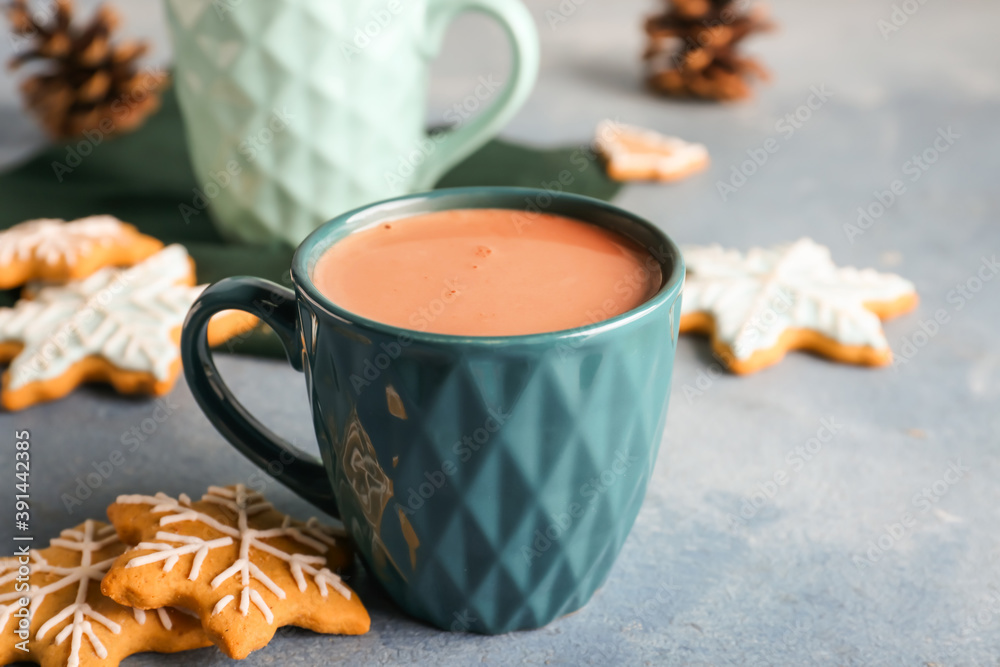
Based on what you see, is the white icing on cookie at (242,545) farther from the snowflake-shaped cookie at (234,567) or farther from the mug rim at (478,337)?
the mug rim at (478,337)

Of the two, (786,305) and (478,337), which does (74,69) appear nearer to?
(786,305)

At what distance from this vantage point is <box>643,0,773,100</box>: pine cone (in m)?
1.82

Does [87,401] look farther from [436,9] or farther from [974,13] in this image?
[974,13]

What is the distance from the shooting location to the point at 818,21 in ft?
7.77

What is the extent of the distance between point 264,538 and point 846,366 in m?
0.65

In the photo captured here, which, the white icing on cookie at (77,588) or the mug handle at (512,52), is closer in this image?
the white icing on cookie at (77,588)

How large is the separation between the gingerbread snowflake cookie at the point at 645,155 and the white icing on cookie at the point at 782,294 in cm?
31

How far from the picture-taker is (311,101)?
1094 millimetres

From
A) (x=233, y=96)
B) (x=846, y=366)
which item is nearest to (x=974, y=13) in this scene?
(x=846, y=366)

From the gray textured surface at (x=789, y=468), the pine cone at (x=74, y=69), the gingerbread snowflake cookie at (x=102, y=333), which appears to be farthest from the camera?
the pine cone at (x=74, y=69)

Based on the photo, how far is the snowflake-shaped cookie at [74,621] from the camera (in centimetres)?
60

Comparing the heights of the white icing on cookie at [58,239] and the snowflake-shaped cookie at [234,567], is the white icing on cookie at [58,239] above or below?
below

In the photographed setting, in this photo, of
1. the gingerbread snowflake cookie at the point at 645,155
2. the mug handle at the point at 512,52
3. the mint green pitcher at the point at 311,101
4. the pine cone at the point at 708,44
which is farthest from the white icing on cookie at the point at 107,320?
the pine cone at the point at 708,44

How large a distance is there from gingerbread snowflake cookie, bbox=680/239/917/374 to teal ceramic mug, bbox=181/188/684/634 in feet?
1.26
